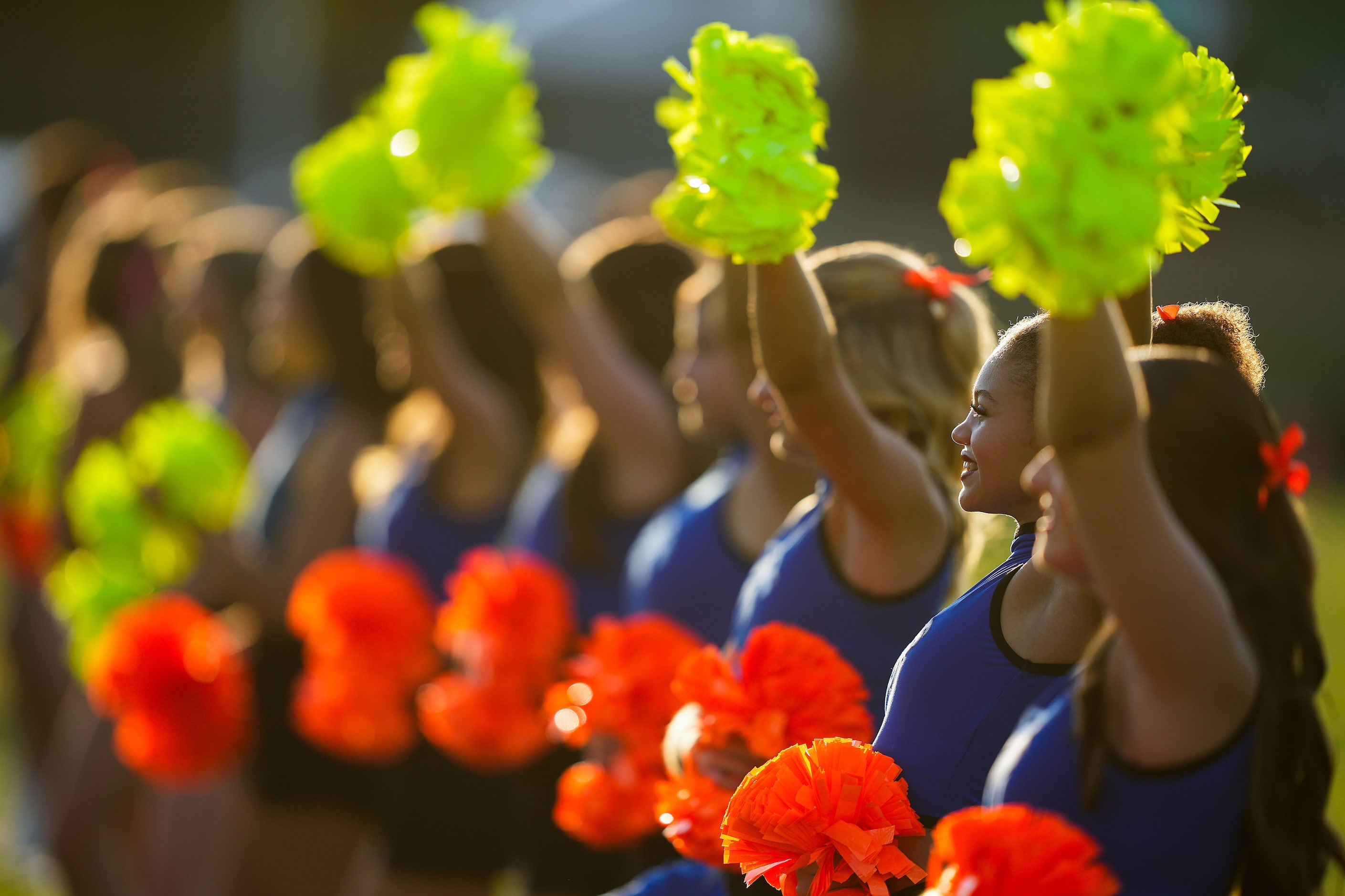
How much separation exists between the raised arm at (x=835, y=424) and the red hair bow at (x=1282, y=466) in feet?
1.87

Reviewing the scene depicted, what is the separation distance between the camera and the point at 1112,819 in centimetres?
A: 143

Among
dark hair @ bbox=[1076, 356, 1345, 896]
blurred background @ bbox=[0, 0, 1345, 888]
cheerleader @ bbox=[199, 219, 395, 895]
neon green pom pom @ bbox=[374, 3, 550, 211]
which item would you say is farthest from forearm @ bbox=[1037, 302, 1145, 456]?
blurred background @ bbox=[0, 0, 1345, 888]

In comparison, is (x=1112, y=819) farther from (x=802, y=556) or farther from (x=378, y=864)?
(x=378, y=864)

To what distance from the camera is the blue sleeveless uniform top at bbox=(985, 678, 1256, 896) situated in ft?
4.64

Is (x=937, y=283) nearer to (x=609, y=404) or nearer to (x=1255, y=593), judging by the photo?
(x=1255, y=593)

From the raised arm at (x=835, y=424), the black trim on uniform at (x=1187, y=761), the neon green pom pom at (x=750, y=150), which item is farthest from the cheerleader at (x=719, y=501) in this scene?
the black trim on uniform at (x=1187, y=761)

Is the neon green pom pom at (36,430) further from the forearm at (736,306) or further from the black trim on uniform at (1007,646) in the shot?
the black trim on uniform at (1007,646)

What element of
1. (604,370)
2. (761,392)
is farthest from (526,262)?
(761,392)

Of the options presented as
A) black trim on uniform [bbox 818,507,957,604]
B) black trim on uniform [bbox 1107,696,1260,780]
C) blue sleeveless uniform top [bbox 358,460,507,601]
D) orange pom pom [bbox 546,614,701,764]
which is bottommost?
blue sleeveless uniform top [bbox 358,460,507,601]

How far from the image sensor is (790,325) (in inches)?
69.5

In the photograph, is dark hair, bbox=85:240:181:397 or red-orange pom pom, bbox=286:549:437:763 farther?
dark hair, bbox=85:240:181:397

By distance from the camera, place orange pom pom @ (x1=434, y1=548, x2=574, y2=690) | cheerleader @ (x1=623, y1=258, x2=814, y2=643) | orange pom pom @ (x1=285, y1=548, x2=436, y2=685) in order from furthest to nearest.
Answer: orange pom pom @ (x1=285, y1=548, x2=436, y2=685), orange pom pom @ (x1=434, y1=548, x2=574, y2=690), cheerleader @ (x1=623, y1=258, x2=814, y2=643)

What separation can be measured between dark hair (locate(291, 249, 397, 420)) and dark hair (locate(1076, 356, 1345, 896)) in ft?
10.6

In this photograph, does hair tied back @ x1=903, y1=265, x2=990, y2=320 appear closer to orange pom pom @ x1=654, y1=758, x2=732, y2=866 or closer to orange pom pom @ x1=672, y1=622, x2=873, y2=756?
orange pom pom @ x1=672, y1=622, x2=873, y2=756
